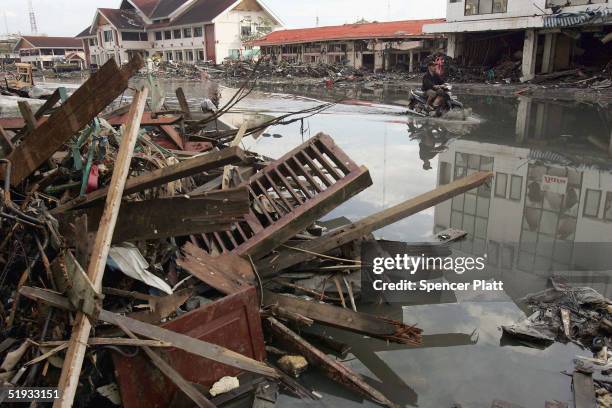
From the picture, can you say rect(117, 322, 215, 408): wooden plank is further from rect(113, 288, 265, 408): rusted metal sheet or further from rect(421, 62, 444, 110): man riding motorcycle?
rect(421, 62, 444, 110): man riding motorcycle

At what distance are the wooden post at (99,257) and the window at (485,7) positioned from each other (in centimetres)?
2525

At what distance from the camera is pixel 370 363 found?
11.0 ft

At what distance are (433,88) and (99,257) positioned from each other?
1292cm

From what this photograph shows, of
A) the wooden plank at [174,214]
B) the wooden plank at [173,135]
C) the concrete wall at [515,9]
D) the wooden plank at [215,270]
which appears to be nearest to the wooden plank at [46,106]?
the wooden plank at [173,135]

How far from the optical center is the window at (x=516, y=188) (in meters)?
6.68

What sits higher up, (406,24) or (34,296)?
(406,24)

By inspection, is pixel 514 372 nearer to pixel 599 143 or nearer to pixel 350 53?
pixel 599 143

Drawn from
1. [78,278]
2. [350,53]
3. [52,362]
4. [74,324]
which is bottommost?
→ [52,362]

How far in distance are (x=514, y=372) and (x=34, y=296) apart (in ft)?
9.86

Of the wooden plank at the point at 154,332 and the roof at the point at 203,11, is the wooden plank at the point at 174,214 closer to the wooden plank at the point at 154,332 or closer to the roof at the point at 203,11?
the wooden plank at the point at 154,332

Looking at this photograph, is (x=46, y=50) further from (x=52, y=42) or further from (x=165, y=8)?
(x=165, y=8)

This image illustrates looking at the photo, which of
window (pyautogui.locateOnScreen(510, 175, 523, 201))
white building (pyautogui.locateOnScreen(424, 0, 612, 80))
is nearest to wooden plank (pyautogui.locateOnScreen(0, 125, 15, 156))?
window (pyautogui.locateOnScreen(510, 175, 523, 201))

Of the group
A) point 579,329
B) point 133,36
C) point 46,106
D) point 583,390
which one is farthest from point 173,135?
point 133,36

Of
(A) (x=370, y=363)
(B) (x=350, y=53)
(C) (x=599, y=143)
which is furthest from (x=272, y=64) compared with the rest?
(A) (x=370, y=363)
